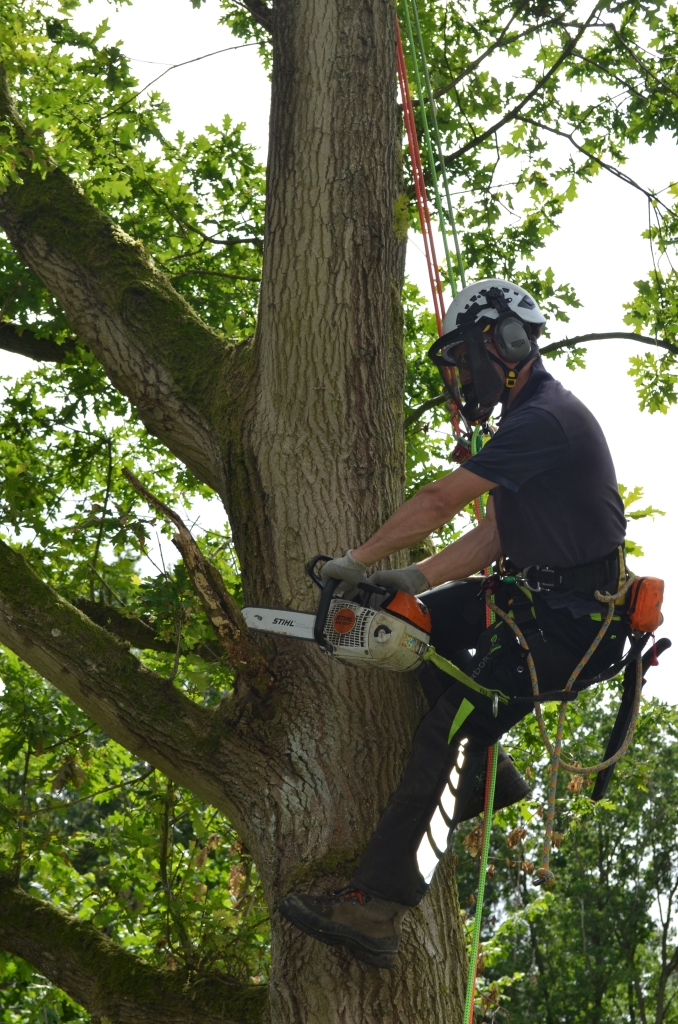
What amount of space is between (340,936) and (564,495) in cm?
149

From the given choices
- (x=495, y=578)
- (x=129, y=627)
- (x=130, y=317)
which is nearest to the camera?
(x=495, y=578)

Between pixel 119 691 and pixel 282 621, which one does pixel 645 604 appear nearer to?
pixel 282 621

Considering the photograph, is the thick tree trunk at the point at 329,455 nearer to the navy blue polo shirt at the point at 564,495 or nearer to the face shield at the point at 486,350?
the face shield at the point at 486,350

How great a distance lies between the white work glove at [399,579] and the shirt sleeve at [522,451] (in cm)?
43

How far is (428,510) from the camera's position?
2.84m

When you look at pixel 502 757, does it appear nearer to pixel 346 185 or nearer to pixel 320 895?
pixel 320 895

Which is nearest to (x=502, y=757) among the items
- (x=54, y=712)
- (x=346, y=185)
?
(x=346, y=185)

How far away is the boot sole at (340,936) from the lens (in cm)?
267

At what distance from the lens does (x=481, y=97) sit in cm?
640

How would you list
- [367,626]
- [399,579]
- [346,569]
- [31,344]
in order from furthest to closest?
[31,344], [399,579], [346,569], [367,626]

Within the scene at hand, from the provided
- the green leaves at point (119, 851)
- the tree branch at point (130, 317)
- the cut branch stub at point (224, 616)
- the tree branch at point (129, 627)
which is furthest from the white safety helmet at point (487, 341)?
the tree branch at point (129, 627)

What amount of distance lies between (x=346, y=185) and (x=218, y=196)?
486cm

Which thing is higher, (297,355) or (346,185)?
(346,185)

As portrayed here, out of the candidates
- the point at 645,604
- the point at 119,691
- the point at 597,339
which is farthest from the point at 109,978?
the point at 597,339
